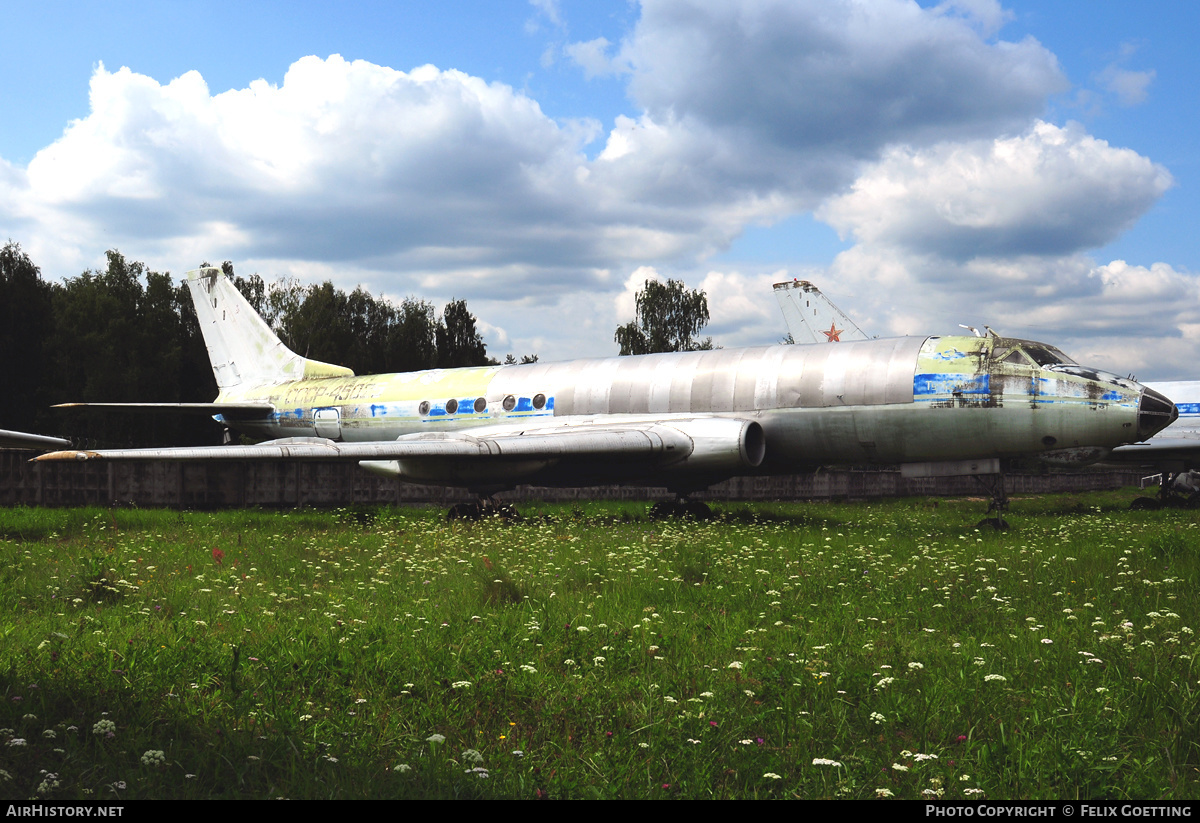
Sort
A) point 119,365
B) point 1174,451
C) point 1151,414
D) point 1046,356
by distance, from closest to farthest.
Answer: point 1151,414
point 1046,356
point 1174,451
point 119,365

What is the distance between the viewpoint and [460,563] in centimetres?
846

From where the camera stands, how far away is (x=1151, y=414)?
503 inches

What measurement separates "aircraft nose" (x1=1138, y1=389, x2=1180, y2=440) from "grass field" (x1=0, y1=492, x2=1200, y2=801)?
5.09 meters

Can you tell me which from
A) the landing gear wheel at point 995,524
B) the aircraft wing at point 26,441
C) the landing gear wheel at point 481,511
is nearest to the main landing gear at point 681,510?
the landing gear wheel at point 481,511

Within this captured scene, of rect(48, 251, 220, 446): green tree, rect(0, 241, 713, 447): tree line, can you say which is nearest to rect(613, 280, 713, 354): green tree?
rect(0, 241, 713, 447): tree line

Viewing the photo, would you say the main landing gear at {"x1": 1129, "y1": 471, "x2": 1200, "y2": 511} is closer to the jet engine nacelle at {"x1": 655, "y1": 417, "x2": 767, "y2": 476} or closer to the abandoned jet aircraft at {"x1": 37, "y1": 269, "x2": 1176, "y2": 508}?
the abandoned jet aircraft at {"x1": 37, "y1": 269, "x2": 1176, "y2": 508}

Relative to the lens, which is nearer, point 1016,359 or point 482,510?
point 1016,359

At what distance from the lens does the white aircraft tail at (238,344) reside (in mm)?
23075

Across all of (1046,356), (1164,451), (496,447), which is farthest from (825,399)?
(1164,451)

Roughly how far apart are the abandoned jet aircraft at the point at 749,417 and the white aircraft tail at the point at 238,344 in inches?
237

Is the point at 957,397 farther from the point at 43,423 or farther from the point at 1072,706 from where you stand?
the point at 43,423

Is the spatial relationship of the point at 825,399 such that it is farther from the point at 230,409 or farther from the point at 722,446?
the point at 230,409

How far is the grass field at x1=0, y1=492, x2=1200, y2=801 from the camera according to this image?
10.6 ft

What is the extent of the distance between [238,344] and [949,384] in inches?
780
